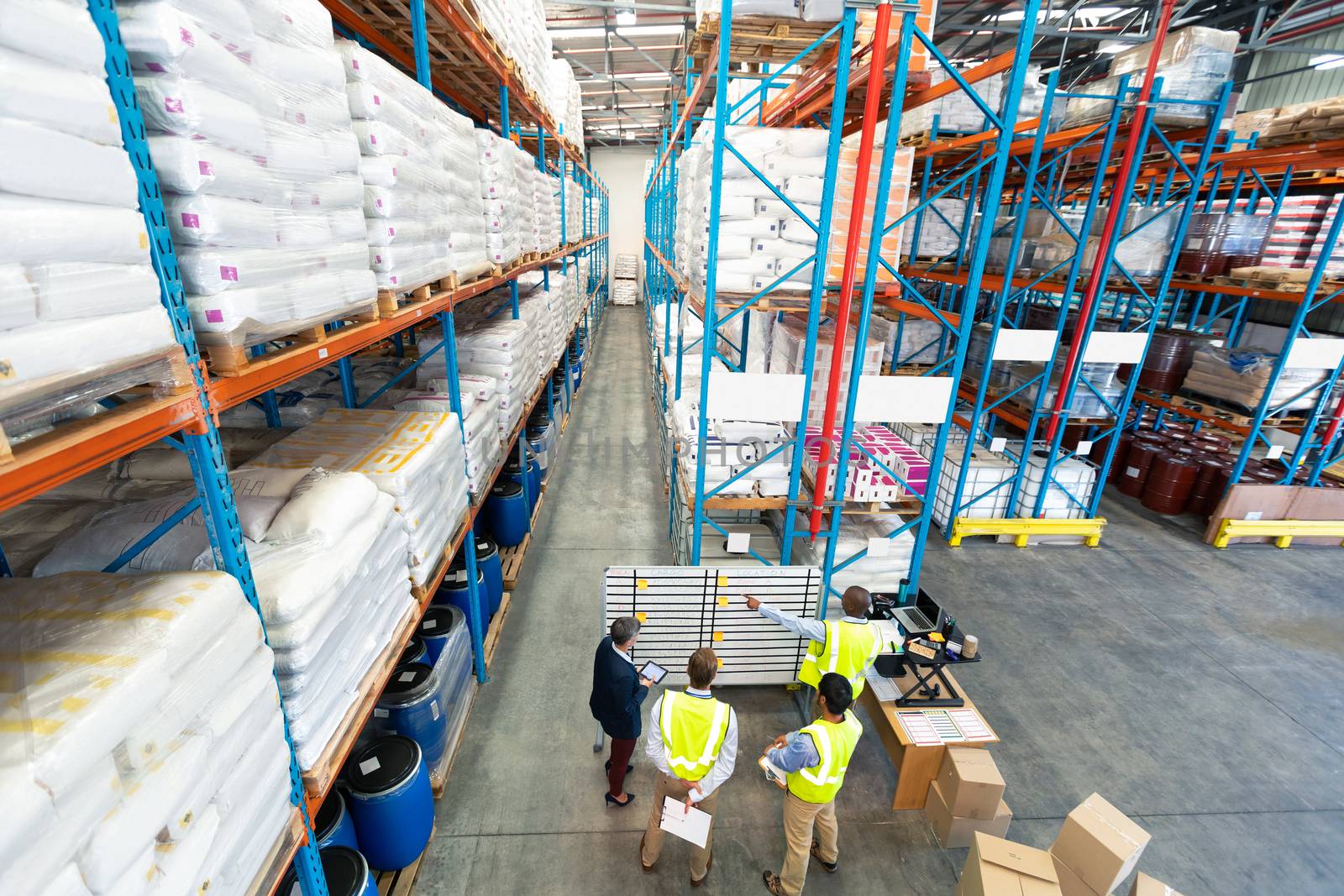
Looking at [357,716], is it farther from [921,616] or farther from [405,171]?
[921,616]

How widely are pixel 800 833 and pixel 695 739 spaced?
937 mm

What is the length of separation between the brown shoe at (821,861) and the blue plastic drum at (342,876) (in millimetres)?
2763

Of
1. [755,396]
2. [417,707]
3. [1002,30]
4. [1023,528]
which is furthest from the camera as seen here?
[1002,30]

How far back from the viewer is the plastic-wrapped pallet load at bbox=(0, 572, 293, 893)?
125 centimetres

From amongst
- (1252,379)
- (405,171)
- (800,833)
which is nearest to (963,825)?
(800,833)

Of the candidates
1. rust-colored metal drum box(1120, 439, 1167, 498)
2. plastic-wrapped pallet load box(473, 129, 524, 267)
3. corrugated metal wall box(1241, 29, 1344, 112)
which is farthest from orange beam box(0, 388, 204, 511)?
corrugated metal wall box(1241, 29, 1344, 112)

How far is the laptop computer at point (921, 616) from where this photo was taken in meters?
4.75

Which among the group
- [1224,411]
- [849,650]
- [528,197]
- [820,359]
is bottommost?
[849,650]

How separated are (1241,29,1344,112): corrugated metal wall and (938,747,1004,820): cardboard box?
51.7 feet

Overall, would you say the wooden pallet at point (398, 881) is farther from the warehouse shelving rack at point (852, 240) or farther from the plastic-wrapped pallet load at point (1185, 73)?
the plastic-wrapped pallet load at point (1185, 73)

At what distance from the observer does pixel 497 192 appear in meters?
5.28

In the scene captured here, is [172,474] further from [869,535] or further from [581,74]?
[581,74]

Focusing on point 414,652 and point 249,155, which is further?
point 414,652

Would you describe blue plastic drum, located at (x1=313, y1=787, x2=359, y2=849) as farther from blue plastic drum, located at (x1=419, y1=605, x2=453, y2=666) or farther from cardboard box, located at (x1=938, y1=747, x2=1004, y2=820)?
cardboard box, located at (x1=938, y1=747, x2=1004, y2=820)
